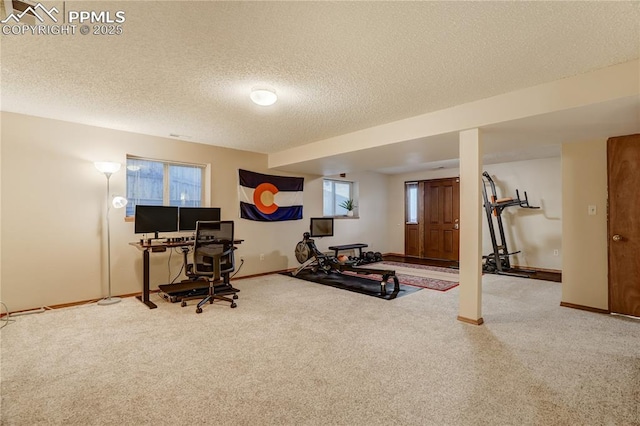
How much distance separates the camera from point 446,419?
175 centimetres

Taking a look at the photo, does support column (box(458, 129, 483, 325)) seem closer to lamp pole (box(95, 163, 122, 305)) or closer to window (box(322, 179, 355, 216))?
A: lamp pole (box(95, 163, 122, 305))

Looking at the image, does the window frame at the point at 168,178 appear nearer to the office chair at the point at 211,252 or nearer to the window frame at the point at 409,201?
the office chair at the point at 211,252

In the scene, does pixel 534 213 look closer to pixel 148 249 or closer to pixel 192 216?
pixel 192 216

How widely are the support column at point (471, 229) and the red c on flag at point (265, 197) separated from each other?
3676mm

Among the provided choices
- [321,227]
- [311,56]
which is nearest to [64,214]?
[311,56]

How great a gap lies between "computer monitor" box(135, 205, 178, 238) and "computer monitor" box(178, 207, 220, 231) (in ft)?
0.29

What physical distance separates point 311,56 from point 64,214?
380cm

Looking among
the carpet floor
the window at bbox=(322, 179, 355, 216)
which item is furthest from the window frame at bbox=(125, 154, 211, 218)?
the window at bbox=(322, 179, 355, 216)

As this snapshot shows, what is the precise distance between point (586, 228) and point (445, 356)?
2.80m

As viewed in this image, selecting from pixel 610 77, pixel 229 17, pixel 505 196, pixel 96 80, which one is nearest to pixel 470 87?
pixel 610 77

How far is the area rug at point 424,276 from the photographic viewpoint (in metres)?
5.04

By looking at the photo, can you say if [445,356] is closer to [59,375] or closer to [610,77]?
[610,77]

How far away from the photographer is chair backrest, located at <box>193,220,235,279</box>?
3857 millimetres

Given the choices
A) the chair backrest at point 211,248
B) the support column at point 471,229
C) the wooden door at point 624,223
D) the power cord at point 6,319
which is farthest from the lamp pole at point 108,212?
the wooden door at point 624,223
